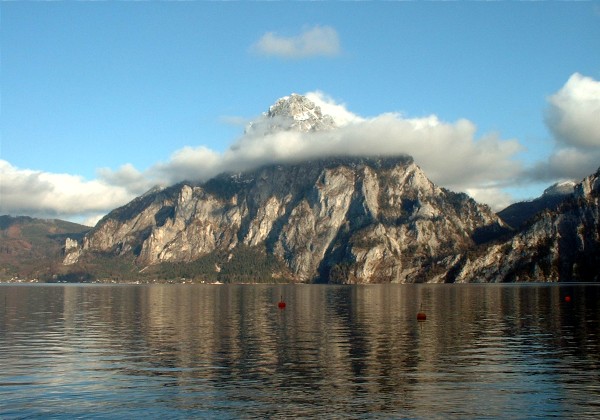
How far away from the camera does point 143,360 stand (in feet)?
232

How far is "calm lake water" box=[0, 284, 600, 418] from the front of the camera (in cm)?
4816

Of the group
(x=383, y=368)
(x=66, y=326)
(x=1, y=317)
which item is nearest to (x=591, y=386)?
(x=383, y=368)

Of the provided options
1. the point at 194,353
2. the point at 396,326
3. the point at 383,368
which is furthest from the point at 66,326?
the point at 383,368

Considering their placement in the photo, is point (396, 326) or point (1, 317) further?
point (1, 317)

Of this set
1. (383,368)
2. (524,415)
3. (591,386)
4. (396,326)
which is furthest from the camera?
(396,326)

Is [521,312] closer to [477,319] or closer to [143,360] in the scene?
[477,319]

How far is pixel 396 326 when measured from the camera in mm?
109375

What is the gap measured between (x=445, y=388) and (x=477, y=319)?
7422 cm

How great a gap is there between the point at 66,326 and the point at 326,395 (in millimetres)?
75979

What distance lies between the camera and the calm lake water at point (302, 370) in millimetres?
48156

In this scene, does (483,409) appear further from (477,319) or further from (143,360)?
(477,319)

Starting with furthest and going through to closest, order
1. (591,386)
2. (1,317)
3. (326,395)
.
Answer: (1,317), (591,386), (326,395)

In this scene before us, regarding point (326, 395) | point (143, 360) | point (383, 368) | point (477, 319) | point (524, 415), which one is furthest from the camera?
point (477, 319)

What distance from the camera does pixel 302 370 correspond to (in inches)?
2511
